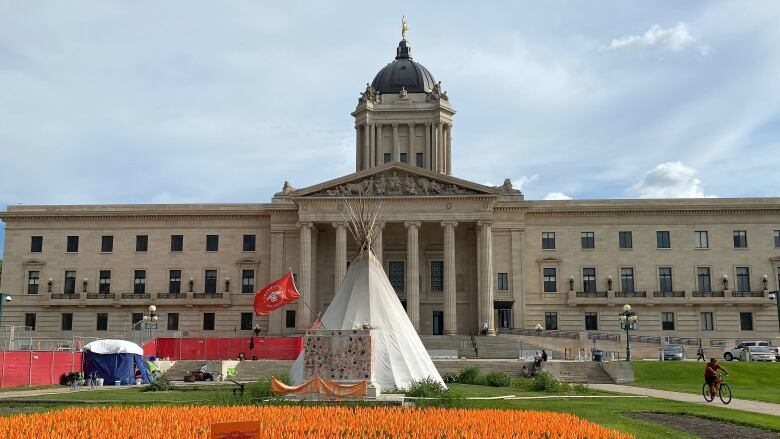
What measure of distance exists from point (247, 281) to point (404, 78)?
3504 cm

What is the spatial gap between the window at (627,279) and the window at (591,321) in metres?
3.67

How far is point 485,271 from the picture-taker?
66.7 meters

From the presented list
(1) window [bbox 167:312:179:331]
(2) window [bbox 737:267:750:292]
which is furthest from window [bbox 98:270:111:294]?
(2) window [bbox 737:267:750:292]

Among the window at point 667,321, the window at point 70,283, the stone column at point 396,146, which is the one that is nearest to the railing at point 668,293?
the window at point 667,321

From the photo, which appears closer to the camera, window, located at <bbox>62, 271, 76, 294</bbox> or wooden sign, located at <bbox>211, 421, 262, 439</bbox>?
wooden sign, located at <bbox>211, 421, 262, 439</bbox>

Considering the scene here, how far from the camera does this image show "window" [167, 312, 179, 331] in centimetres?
7306

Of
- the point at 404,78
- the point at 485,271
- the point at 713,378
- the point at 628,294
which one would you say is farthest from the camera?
the point at 404,78

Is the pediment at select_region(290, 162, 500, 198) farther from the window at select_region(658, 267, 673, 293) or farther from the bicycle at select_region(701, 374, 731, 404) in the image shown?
the bicycle at select_region(701, 374, 731, 404)

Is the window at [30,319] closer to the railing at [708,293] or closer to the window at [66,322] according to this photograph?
the window at [66,322]

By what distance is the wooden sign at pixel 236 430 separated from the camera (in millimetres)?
10047

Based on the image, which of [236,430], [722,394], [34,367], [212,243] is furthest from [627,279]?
[236,430]

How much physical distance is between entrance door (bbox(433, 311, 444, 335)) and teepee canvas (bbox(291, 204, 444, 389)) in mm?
39615

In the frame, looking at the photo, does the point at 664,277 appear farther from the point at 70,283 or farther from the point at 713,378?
the point at 70,283

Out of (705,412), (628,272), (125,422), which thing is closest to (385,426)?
(125,422)
